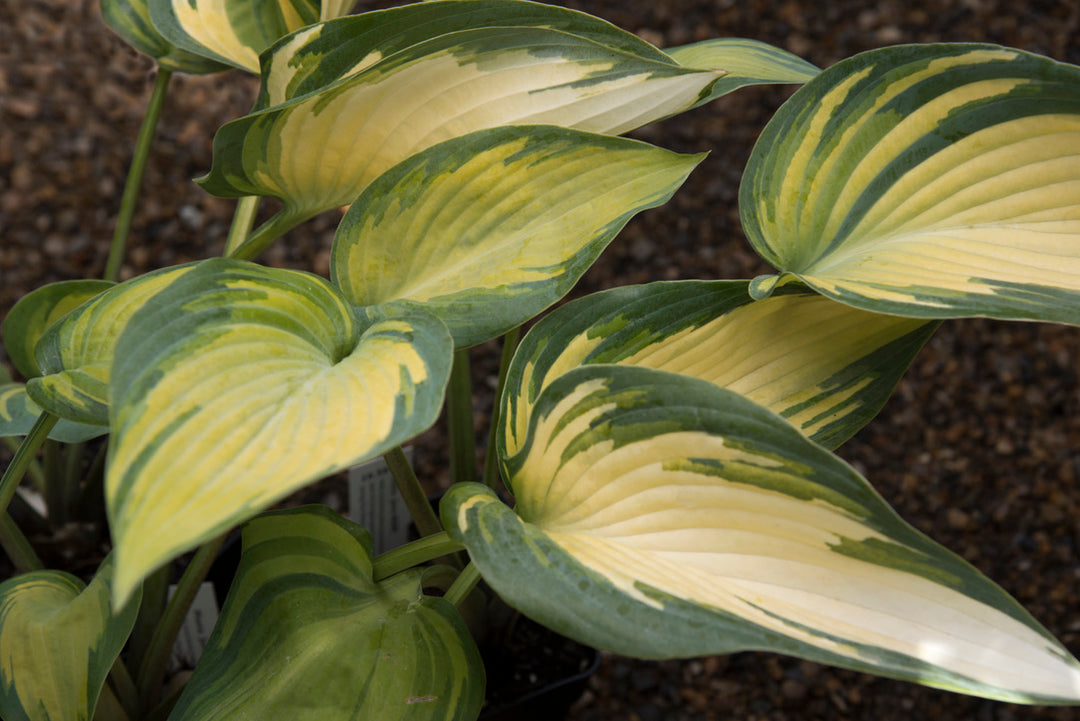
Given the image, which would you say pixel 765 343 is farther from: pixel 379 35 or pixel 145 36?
pixel 145 36

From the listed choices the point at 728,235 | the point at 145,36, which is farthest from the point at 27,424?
the point at 728,235

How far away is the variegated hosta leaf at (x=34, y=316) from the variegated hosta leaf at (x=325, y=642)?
9.3 inches

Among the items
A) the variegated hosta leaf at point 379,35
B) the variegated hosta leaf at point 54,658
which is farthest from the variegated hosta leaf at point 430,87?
the variegated hosta leaf at point 54,658

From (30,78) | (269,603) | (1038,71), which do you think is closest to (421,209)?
(269,603)

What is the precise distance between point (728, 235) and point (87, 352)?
33.4 inches

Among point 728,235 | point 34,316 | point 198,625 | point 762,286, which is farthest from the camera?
point 728,235

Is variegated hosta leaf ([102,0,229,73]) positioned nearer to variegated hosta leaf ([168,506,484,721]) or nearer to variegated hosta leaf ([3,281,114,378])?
variegated hosta leaf ([3,281,114,378])

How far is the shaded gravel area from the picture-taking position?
41.5 inches

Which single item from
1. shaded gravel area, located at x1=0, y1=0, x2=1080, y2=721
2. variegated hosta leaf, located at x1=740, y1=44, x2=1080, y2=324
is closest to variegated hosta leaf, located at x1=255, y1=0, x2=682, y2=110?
variegated hosta leaf, located at x1=740, y1=44, x2=1080, y2=324

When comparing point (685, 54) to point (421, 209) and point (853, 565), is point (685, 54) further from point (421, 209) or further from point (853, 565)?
point (853, 565)

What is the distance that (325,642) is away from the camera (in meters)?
0.48

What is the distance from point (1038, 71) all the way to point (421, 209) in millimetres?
351

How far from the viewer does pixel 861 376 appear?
1.78 ft

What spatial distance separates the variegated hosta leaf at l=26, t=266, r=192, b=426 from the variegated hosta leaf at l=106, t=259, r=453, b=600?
87 mm
